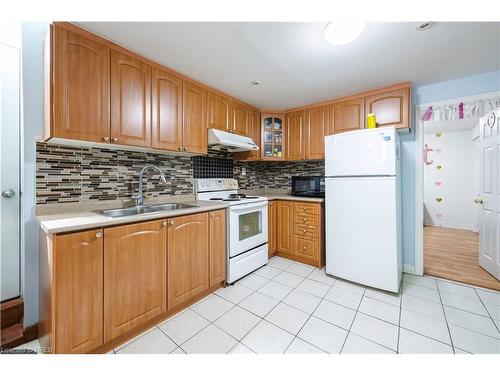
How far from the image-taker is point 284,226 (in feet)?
9.45

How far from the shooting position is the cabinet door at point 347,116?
250 centimetres

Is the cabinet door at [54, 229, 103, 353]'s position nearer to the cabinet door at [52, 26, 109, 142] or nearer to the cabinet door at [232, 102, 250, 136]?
the cabinet door at [52, 26, 109, 142]

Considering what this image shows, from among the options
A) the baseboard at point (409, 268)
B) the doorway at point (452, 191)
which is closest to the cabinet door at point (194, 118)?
the baseboard at point (409, 268)

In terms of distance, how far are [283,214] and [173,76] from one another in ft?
6.73

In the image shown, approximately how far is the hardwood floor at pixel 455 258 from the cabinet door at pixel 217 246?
2.38m

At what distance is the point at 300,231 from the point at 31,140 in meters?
2.68

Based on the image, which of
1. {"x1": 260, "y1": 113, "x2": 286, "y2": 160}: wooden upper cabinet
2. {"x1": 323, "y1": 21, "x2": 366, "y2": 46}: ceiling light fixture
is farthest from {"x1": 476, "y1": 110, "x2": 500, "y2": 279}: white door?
{"x1": 260, "y1": 113, "x2": 286, "y2": 160}: wooden upper cabinet

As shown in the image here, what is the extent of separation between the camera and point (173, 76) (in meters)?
1.95

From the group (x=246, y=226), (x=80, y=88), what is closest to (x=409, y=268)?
(x=246, y=226)

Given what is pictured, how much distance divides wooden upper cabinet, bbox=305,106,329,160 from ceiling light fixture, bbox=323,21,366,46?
135 cm

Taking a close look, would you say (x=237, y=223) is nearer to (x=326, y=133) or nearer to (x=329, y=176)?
(x=329, y=176)

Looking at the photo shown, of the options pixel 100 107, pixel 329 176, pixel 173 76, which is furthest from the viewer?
pixel 329 176

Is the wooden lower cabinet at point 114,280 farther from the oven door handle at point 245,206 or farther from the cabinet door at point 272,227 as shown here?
the cabinet door at point 272,227

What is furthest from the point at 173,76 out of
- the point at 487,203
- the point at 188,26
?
the point at 487,203
